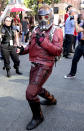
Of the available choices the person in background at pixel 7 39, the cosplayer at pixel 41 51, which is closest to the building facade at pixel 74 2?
the person in background at pixel 7 39

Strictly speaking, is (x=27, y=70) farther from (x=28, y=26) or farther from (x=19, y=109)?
(x=28, y=26)

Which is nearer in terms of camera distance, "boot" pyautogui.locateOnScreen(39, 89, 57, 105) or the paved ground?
the paved ground

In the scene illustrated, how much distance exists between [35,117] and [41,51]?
1030 millimetres

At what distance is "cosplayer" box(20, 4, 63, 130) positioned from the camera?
3370 mm

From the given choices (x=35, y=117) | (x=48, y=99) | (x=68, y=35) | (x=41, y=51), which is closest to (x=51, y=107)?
(x=48, y=99)

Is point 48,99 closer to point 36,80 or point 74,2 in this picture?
point 36,80

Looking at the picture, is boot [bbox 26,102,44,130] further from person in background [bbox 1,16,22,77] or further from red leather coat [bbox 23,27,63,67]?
person in background [bbox 1,16,22,77]

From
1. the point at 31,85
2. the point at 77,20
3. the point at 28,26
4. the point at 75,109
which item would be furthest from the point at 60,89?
the point at 28,26

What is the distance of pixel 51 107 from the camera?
4.35 metres

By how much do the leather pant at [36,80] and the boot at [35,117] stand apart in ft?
0.35

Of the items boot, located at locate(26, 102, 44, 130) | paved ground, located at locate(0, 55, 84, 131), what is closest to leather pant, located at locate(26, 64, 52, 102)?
boot, located at locate(26, 102, 44, 130)

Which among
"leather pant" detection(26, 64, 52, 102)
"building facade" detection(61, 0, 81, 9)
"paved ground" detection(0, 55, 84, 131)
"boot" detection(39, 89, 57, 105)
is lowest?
"building facade" detection(61, 0, 81, 9)

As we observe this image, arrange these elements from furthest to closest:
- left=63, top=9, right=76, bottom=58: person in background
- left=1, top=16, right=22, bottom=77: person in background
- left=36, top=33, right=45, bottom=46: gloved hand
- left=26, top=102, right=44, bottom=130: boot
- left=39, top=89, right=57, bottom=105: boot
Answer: left=63, top=9, right=76, bottom=58: person in background
left=1, top=16, right=22, bottom=77: person in background
left=39, top=89, right=57, bottom=105: boot
left=26, top=102, right=44, bottom=130: boot
left=36, top=33, right=45, bottom=46: gloved hand

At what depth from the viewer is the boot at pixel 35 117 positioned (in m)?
3.50
